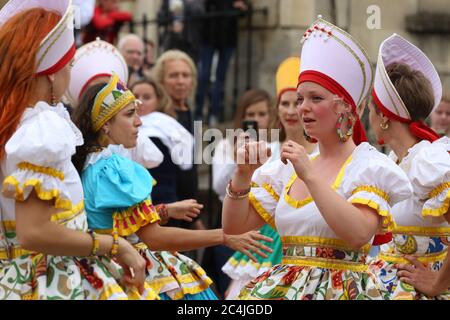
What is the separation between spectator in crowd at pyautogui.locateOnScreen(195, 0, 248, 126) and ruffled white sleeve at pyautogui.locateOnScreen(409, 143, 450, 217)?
230 inches

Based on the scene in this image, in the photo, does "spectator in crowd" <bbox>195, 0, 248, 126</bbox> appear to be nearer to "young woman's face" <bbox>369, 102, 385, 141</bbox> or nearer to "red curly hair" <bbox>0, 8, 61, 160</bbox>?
"young woman's face" <bbox>369, 102, 385, 141</bbox>

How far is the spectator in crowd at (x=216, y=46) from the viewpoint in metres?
11.1

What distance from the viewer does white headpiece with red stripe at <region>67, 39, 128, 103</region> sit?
6.93 meters

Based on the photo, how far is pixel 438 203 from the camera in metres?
5.21

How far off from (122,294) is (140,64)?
5.59 metres

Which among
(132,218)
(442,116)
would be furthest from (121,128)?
(442,116)

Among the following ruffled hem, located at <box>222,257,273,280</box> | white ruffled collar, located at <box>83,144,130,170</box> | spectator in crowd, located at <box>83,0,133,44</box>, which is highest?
spectator in crowd, located at <box>83,0,133,44</box>

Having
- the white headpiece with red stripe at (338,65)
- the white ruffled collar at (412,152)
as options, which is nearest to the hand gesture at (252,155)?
the white headpiece with red stripe at (338,65)

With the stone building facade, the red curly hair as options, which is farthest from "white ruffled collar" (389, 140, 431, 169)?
the stone building facade

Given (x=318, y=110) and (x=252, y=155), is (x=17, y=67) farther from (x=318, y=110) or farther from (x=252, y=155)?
(x=318, y=110)

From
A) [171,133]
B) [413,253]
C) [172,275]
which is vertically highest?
[171,133]

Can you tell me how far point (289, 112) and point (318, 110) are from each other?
253 centimetres

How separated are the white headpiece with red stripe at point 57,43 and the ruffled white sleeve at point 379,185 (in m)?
1.33

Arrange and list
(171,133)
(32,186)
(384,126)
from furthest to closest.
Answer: (171,133) → (384,126) → (32,186)
